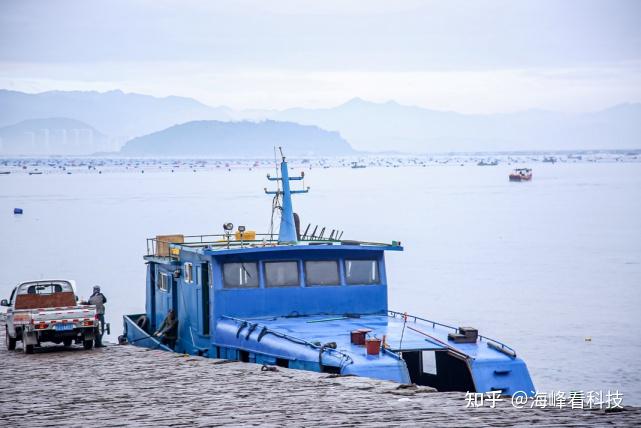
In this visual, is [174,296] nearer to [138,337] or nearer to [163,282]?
[163,282]

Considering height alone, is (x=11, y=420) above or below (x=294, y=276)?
below

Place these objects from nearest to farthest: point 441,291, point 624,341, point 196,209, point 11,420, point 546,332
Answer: point 11,420
point 624,341
point 546,332
point 441,291
point 196,209

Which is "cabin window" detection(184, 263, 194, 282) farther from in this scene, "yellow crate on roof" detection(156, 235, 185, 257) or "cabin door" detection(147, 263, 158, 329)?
"cabin door" detection(147, 263, 158, 329)

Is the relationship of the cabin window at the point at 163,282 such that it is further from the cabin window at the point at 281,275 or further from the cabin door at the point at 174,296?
the cabin window at the point at 281,275

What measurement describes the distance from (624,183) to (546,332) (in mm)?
157254

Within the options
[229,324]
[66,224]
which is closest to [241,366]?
[229,324]

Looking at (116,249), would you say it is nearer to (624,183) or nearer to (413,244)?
(413,244)

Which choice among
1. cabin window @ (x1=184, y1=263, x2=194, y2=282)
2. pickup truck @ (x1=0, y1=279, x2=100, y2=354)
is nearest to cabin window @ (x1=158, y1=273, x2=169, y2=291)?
cabin window @ (x1=184, y1=263, x2=194, y2=282)

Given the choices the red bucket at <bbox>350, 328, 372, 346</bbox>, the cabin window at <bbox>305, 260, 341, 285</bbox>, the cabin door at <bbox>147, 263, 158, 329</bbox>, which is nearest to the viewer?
the red bucket at <bbox>350, 328, 372, 346</bbox>

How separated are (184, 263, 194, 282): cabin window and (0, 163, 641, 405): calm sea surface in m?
11.7

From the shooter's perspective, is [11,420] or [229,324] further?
[229,324]

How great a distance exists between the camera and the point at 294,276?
25.0 metres

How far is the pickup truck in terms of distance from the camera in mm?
25219

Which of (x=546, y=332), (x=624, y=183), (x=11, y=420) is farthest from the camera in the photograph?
(x=624, y=183)
